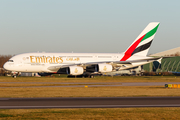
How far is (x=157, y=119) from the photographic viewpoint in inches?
592

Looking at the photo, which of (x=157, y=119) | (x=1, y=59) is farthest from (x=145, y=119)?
(x=1, y=59)

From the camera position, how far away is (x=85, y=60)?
63.2 m

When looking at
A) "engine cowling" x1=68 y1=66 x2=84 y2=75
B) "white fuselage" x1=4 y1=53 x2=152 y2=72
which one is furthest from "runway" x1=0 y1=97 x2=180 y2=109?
"white fuselage" x1=4 y1=53 x2=152 y2=72

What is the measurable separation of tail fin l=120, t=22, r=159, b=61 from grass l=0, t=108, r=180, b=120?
48633mm

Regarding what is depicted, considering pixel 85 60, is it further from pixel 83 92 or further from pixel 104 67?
pixel 83 92

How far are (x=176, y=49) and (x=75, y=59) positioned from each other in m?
117

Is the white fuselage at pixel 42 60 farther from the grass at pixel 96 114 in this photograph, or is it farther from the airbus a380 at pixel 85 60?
the grass at pixel 96 114

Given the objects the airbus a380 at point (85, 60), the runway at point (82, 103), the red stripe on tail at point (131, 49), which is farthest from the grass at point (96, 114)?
the red stripe on tail at point (131, 49)

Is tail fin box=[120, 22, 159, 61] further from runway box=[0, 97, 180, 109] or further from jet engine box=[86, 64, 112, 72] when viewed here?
runway box=[0, 97, 180, 109]

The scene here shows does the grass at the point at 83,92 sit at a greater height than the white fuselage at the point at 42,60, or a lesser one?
lesser

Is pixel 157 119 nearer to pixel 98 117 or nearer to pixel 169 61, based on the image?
pixel 98 117

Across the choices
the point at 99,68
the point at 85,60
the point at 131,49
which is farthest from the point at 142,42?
the point at 85,60

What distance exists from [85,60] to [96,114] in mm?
46900

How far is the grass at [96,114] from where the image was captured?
1549 centimetres
